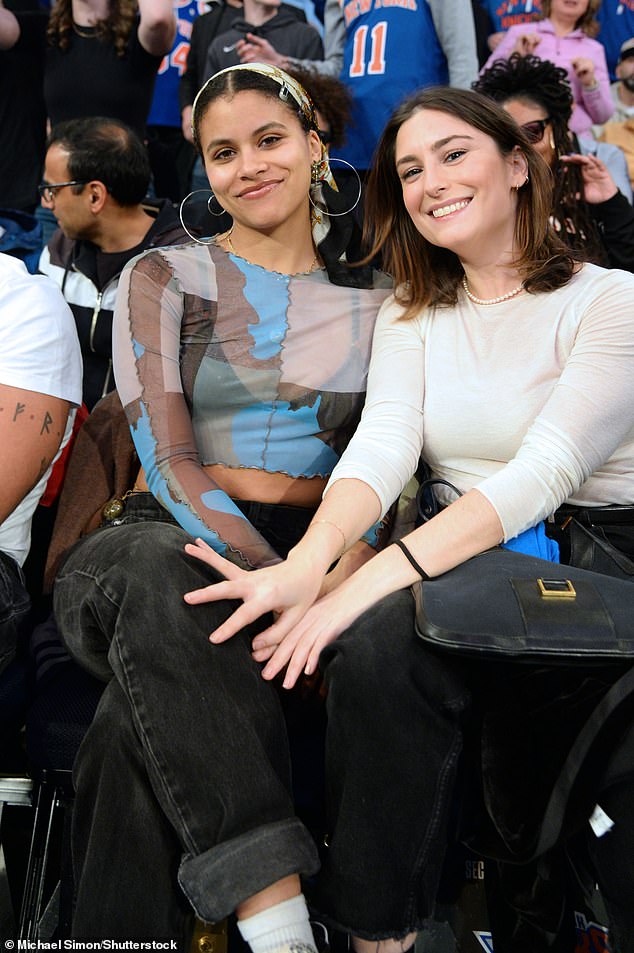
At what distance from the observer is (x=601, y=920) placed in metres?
1.45

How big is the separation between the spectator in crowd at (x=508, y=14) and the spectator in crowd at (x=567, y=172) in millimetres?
1144

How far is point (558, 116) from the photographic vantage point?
2.83 m

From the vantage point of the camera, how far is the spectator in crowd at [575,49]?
3535 mm

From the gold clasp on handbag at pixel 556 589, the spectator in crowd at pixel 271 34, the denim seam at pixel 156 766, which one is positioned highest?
the spectator in crowd at pixel 271 34

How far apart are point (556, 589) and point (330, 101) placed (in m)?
2.30

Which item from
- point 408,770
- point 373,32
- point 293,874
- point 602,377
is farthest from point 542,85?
point 293,874

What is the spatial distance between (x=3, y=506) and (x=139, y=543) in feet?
1.29

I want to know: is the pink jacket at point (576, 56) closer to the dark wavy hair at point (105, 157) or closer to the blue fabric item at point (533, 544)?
the dark wavy hair at point (105, 157)

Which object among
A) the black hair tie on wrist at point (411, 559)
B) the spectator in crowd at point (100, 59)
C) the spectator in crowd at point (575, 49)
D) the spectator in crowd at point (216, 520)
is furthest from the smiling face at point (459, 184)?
the spectator in crowd at point (100, 59)

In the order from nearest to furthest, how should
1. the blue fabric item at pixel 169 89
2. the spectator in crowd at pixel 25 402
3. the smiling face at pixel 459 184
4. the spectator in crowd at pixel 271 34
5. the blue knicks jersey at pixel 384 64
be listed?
the spectator in crowd at pixel 25 402, the smiling face at pixel 459 184, the blue knicks jersey at pixel 384 64, the spectator in crowd at pixel 271 34, the blue fabric item at pixel 169 89

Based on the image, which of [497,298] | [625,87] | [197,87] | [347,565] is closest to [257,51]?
[197,87]

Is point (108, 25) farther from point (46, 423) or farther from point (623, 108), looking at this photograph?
point (46, 423)

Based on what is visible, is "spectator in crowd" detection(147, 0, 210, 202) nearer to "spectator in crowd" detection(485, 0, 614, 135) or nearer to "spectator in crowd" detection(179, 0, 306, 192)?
"spectator in crowd" detection(179, 0, 306, 192)

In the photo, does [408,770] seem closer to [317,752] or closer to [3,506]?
[317,752]
